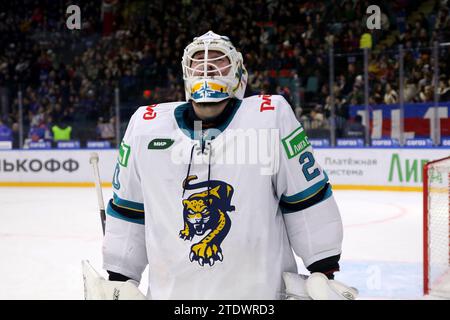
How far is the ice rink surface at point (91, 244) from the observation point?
13.1ft

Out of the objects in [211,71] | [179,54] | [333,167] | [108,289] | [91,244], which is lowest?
[91,244]

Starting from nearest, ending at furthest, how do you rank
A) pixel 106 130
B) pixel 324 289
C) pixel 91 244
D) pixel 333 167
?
pixel 324 289 → pixel 91 244 → pixel 333 167 → pixel 106 130

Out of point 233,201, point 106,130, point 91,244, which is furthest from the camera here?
point 106,130

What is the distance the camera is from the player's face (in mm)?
1665

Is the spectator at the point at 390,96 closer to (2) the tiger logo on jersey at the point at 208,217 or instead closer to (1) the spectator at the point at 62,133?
(1) the spectator at the point at 62,133

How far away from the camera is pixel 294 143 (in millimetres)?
1588

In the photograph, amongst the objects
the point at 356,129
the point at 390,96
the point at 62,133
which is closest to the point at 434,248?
the point at 390,96

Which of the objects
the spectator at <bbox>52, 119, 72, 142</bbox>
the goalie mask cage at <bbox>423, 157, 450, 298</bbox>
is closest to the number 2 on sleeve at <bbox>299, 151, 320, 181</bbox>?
the goalie mask cage at <bbox>423, 157, 450, 298</bbox>

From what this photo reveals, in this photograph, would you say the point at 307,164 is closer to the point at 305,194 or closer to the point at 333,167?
the point at 305,194

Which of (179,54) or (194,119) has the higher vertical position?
(179,54)

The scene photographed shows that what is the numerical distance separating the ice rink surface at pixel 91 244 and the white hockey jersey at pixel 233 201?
2.22 meters

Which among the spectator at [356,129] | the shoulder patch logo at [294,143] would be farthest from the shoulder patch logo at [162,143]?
the spectator at [356,129]

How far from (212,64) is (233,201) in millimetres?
359
